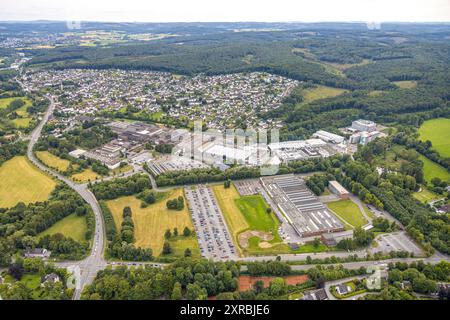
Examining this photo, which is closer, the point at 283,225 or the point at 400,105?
the point at 283,225

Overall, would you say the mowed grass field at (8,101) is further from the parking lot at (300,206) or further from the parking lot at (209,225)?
the parking lot at (300,206)

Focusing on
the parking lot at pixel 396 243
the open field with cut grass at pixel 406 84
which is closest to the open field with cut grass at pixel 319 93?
the open field with cut grass at pixel 406 84

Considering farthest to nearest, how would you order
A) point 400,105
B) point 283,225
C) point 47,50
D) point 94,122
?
point 47,50 < point 400,105 < point 94,122 < point 283,225

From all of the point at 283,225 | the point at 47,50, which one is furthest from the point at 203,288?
the point at 47,50

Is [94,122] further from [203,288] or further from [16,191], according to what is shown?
[203,288]

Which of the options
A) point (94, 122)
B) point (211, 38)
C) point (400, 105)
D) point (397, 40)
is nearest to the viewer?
point (94, 122)

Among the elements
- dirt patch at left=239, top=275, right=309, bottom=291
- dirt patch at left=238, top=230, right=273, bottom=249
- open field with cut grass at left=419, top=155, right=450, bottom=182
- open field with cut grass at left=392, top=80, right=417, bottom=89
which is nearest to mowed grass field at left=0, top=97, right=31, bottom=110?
dirt patch at left=238, top=230, right=273, bottom=249

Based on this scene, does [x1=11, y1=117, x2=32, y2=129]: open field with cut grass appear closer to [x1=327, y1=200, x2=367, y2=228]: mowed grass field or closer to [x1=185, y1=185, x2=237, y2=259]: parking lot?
[x1=185, y1=185, x2=237, y2=259]: parking lot
